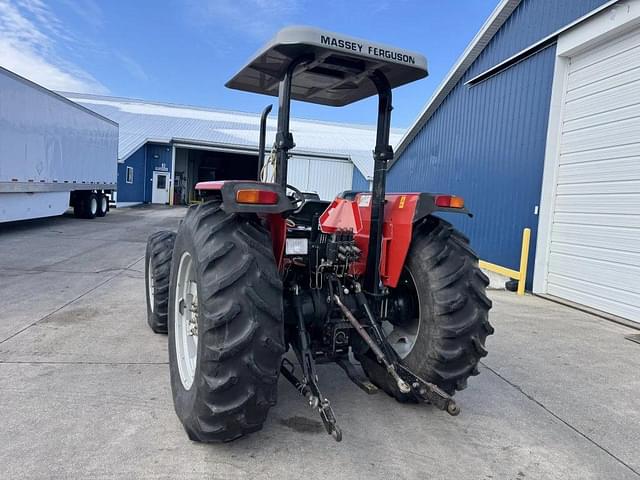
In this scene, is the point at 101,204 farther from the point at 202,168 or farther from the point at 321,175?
the point at 202,168

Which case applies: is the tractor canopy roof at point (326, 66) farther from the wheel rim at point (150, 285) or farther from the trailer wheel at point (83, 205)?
the trailer wheel at point (83, 205)

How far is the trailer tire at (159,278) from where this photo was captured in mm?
4688

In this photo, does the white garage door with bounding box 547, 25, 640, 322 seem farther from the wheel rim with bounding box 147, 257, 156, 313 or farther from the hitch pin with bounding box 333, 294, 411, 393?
the wheel rim with bounding box 147, 257, 156, 313

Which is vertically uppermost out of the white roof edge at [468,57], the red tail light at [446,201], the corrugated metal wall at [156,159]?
the white roof edge at [468,57]

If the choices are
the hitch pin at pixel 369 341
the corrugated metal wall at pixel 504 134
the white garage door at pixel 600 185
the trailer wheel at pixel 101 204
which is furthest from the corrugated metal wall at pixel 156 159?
the hitch pin at pixel 369 341

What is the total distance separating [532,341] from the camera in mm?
5496

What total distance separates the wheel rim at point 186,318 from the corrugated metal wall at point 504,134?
7.16m

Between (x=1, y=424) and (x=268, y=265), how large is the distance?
195cm

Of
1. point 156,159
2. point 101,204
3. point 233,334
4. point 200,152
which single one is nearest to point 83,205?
point 101,204

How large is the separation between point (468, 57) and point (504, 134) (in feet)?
8.10

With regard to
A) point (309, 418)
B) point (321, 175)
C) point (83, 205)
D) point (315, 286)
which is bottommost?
point (309, 418)

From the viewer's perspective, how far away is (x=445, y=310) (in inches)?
120

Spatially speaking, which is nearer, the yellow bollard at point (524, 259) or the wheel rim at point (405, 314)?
the wheel rim at point (405, 314)

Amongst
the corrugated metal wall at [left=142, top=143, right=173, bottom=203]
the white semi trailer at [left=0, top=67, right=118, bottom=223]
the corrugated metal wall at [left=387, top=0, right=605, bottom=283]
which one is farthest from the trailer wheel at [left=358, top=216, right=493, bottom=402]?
the corrugated metal wall at [left=142, top=143, right=173, bottom=203]
